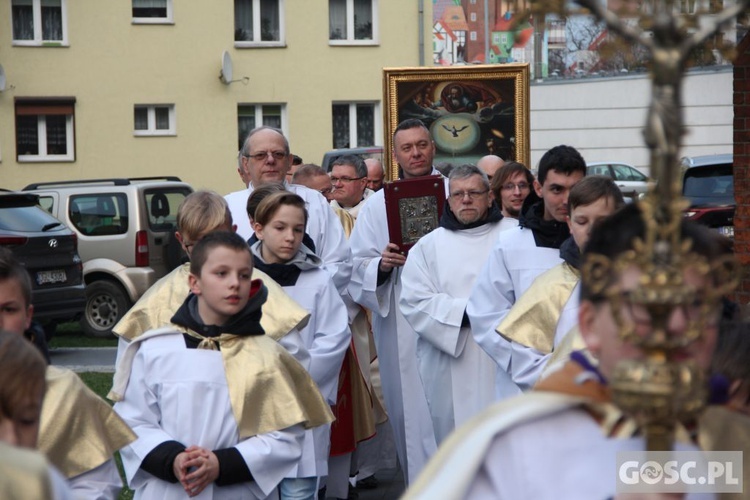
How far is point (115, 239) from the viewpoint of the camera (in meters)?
17.8

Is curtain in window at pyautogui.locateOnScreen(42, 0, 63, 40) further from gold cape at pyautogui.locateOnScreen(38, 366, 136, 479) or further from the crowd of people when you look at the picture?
gold cape at pyautogui.locateOnScreen(38, 366, 136, 479)

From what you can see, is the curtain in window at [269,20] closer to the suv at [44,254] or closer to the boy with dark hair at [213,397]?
the suv at [44,254]

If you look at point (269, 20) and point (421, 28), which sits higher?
point (269, 20)

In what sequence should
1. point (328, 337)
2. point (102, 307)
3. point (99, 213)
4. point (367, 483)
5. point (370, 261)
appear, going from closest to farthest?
point (328, 337), point (370, 261), point (367, 483), point (102, 307), point (99, 213)

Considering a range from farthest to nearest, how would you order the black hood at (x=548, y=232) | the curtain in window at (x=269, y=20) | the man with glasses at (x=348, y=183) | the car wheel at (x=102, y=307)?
the curtain in window at (x=269, y=20), the car wheel at (x=102, y=307), the man with glasses at (x=348, y=183), the black hood at (x=548, y=232)

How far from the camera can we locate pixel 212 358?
16.3 ft

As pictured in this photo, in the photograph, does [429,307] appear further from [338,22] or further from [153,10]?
[338,22]

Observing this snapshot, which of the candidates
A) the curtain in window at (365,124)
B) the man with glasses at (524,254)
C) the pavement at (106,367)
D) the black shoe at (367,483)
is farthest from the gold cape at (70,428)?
the curtain in window at (365,124)

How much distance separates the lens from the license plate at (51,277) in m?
15.2

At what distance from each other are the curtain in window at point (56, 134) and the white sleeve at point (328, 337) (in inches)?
975

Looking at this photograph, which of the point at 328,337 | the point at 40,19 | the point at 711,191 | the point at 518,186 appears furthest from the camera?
the point at 40,19

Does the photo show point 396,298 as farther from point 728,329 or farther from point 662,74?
point 662,74

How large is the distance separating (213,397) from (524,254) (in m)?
1.92

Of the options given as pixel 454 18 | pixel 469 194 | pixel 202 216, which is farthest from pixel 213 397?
pixel 454 18
